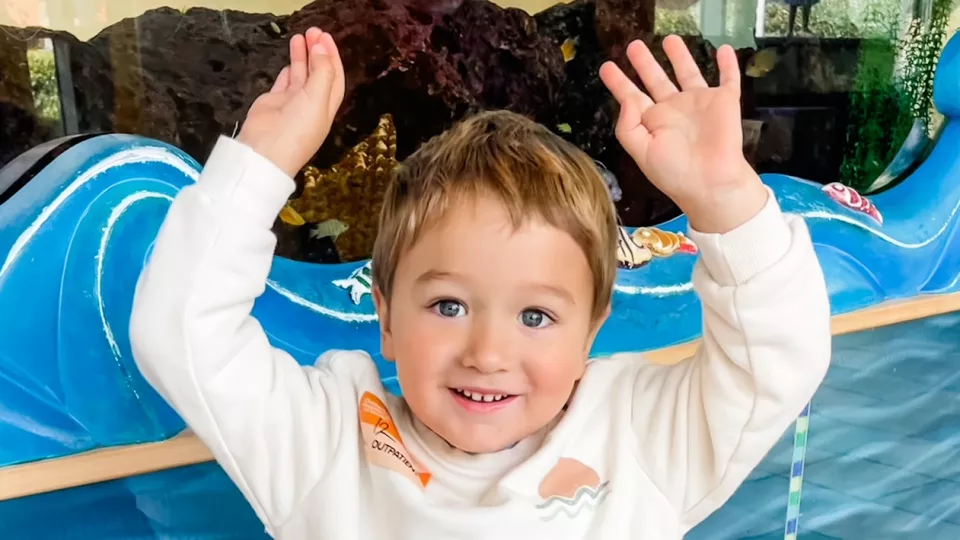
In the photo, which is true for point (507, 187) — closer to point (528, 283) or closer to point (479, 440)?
point (528, 283)

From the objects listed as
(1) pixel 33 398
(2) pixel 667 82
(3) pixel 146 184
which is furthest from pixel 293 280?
(2) pixel 667 82

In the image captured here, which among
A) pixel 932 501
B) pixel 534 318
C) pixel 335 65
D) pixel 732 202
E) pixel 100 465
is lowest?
pixel 932 501

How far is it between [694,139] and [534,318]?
0.19 meters

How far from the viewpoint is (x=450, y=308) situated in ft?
2.46

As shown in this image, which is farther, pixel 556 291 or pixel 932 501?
pixel 932 501

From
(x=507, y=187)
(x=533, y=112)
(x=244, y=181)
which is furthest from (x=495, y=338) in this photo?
(x=533, y=112)

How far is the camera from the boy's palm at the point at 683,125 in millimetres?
667

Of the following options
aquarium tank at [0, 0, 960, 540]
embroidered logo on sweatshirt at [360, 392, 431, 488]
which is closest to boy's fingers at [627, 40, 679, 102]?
embroidered logo on sweatshirt at [360, 392, 431, 488]

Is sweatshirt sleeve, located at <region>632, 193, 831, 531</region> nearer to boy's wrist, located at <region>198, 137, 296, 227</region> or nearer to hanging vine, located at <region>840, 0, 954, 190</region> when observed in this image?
boy's wrist, located at <region>198, 137, 296, 227</region>

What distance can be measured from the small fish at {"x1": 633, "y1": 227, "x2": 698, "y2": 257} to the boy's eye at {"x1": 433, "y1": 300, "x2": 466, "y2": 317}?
66 centimetres

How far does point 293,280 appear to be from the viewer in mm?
1102

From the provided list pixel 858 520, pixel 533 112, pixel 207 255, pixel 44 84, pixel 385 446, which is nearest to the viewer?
pixel 207 255

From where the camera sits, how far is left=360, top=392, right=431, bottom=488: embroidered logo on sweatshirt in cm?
76

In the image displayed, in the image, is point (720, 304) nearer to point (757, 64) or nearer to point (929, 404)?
point (757, 64)
